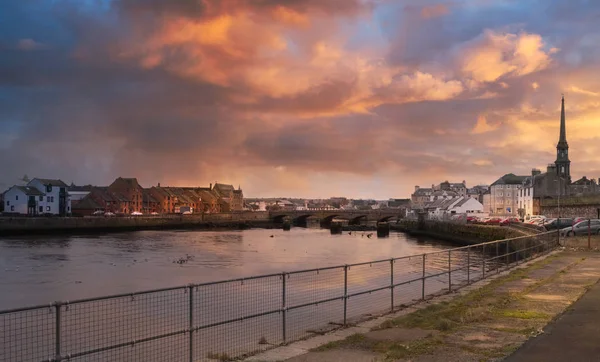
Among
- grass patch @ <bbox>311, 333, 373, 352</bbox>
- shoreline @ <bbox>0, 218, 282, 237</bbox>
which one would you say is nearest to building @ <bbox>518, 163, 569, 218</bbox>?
shoreline @ <bbox>0, 218, 282, 237</bbox>

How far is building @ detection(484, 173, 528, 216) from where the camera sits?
15538cm

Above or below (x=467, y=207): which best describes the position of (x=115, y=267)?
below

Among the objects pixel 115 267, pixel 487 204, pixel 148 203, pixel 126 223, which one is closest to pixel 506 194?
pixel 487 204

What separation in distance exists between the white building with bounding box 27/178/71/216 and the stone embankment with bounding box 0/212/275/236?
2208 cm

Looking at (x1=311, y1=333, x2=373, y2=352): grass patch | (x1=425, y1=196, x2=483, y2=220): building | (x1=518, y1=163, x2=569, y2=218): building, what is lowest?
(x1=311, y1=333, x2=373, y2=352): grass patch

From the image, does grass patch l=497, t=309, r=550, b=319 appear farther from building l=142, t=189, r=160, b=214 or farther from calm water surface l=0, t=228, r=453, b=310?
building l=142, t=189, r=160, b=214

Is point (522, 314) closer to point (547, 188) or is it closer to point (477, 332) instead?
point (477, 332)

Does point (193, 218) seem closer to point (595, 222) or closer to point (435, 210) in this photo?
point (435, 210)

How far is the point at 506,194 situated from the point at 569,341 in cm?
15455

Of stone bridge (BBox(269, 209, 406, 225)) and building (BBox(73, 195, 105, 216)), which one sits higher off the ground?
building (BBox(73, 195, 105, 216))

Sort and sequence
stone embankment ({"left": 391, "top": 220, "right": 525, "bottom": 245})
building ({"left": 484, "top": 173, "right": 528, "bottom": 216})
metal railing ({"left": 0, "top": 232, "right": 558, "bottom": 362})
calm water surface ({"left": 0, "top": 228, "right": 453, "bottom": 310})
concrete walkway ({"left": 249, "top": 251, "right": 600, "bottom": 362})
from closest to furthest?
concrete walkway ({"left": 249, "top": 251, "right": 600, "bottom": 362})
metal railing ({"left": 0, "top": 232, "right": 558, "bottom": 362})
calm water surface ({"left": 0, "top": 228, "right": 453, "bottom": 310})
stone embankment ({"left": 391, "top": 220, "right": 525, "bottom": 245})
building ({"left": 484, "top": 173, "right": 528, "bottom": 216})

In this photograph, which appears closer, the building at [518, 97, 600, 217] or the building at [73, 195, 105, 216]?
the building at [518, 97, 600, 217]

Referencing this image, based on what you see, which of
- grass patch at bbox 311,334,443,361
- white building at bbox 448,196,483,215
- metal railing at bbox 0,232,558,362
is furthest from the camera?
white building at bbox 448,196,483,215

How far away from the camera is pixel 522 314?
49.8 ft
